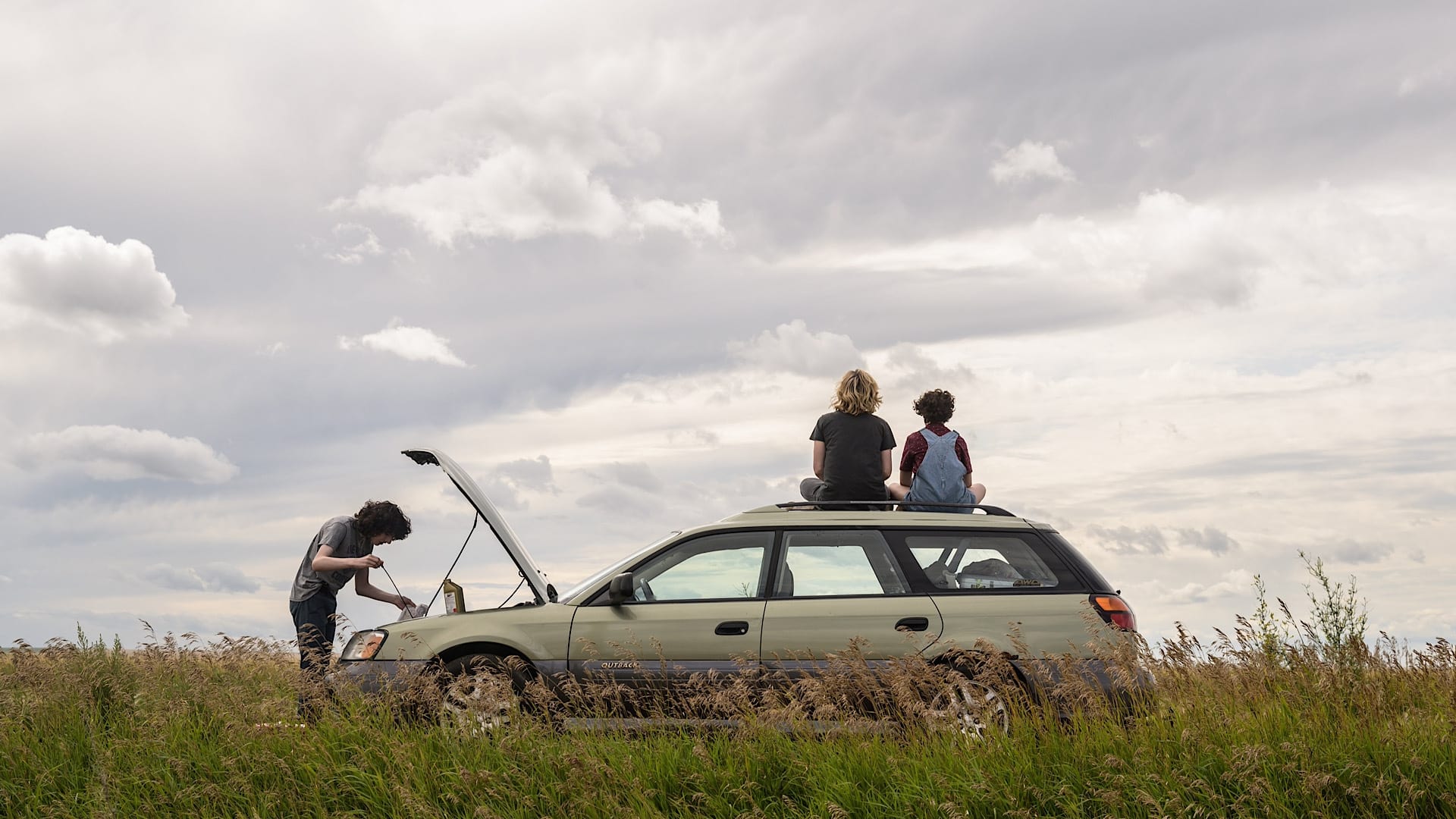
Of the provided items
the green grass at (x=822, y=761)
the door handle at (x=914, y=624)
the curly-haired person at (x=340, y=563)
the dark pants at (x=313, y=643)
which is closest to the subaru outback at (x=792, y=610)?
the door handle at (x=914, y=624)

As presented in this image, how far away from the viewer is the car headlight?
745cm

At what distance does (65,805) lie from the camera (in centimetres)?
646

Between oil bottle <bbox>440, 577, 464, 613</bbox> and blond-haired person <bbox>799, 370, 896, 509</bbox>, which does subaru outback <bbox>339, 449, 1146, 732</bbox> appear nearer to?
oil bottle <bbox>440, 577, 464, 613</bbox>

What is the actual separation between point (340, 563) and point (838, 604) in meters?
4.17

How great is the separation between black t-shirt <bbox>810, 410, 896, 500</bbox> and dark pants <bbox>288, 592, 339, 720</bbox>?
4120 mm

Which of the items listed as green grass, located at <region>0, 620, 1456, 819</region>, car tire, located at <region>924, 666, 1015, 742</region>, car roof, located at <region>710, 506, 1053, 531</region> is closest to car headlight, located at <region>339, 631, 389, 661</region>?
green grass, located at <region>0, 620, 1456, 819</region>

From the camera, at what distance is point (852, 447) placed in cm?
890

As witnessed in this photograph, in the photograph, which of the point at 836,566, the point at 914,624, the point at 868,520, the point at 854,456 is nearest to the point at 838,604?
the point at 836,566

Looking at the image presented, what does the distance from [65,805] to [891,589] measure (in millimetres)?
5307

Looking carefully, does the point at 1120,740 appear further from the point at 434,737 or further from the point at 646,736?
the point at 434,737

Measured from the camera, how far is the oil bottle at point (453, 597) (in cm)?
817

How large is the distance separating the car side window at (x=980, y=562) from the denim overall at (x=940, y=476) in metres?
1.68

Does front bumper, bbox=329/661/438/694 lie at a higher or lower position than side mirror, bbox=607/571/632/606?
lower

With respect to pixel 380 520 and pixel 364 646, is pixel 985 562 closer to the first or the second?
pixel 364 646
